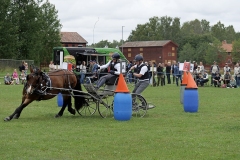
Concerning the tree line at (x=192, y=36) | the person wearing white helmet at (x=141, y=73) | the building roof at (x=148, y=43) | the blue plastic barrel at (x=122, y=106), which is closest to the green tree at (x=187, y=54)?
the tree line at (x=192, y=36)

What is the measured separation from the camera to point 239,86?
1344 inches

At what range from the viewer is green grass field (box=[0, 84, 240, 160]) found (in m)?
8.89

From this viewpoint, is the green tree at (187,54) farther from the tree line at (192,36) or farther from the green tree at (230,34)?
the green tree at (230,34)

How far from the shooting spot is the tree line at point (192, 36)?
10869cm

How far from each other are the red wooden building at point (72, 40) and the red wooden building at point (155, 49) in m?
9.37

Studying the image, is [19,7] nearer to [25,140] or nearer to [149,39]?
[25,140]

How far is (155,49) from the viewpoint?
114 metres

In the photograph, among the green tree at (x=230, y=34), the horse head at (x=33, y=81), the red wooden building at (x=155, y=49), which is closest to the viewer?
the horse head at (x=33, y=81)

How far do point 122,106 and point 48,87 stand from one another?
2335mm

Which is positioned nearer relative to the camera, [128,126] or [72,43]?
[128,126]

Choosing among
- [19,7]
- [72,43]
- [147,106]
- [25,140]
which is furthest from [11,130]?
[72,43]

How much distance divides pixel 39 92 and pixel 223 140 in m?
6.06

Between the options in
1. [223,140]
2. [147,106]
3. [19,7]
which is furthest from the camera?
[19,7]

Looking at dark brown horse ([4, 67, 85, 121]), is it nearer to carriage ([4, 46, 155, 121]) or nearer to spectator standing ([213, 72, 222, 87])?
carriage ([4, 46, 155, 121])
